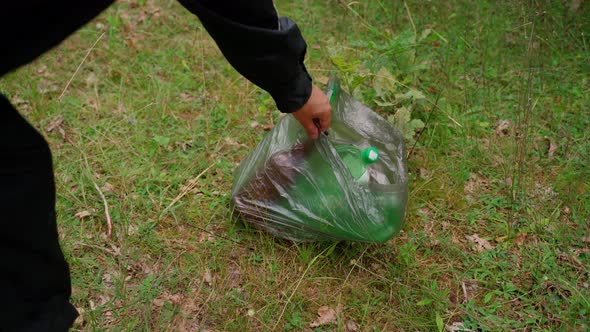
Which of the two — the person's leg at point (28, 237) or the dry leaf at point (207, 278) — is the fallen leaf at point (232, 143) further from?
the person's leg at point (28, 237)

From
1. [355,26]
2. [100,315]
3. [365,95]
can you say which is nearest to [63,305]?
[100,315]

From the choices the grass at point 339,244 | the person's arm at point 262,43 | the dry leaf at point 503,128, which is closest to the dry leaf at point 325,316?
the grass at point 339,244

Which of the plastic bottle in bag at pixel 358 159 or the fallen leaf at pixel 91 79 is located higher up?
the plastic bottle in bag at pixel 358 159

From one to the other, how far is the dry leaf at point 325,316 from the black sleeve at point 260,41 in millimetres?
803

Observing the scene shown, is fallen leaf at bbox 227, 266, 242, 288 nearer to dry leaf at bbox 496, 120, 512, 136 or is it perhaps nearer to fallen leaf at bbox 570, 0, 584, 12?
dry leaf at bbox 496, 120, 512, 136

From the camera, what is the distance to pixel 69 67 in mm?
3092

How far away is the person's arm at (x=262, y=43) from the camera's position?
1.21 metres

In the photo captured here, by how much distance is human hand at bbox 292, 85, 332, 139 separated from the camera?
155cm

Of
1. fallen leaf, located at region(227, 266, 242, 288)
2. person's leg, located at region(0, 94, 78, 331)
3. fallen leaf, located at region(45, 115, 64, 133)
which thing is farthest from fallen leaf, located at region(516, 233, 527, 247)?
fallen leaf, located at region(45, 115, 64, 133)

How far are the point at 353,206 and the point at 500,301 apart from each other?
25.7 inches

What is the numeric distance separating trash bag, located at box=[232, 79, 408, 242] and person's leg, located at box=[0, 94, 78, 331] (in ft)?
2.85

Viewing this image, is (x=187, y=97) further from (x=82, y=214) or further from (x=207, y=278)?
(x=207, y=278)

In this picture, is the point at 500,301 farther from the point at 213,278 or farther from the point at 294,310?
the point at 213,278

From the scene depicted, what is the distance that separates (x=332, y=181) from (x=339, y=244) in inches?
13.0
